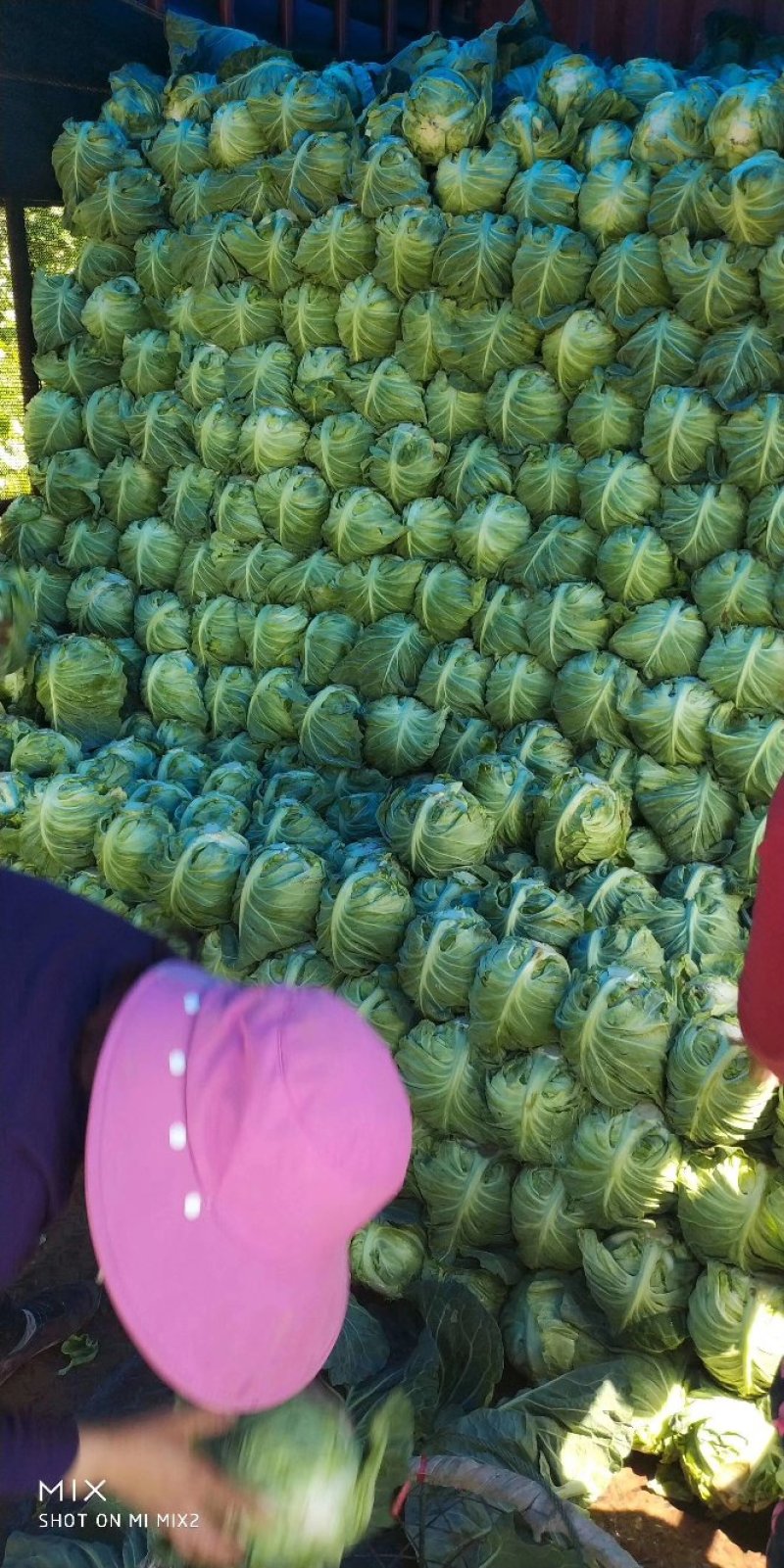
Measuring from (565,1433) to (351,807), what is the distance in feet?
5.96

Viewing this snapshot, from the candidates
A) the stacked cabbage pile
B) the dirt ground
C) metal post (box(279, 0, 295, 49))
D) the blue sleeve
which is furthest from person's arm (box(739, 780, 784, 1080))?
metal post (box(279, 0, 295, 49))

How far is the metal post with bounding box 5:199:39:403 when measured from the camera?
4.47m

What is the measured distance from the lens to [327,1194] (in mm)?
1137

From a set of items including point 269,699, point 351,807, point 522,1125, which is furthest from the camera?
point 269,699

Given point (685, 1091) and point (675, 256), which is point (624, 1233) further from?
point (675, 256)

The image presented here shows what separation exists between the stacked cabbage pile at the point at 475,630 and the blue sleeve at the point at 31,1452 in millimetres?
1586

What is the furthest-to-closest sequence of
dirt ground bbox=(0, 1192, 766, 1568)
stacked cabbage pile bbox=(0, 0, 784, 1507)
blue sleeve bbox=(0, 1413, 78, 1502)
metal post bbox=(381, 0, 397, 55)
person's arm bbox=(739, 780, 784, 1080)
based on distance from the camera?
metal post bbox=(381, 0, 397, 55)
stacked cabbage pile bbox=(0, 0, 784, 1507)
dirt ground bbox=(0, 1192, 766, 1568)
person's arm bbox=(739, 780, 784, 1080)
blue sleeve bbox=(0, 1413, 78, 1502)

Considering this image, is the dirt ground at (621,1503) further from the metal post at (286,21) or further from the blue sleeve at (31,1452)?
the metal post at (286,21)

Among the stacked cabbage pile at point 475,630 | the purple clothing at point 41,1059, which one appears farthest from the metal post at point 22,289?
the purple clothing at point 41,1059

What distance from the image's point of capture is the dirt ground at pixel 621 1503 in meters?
2.67

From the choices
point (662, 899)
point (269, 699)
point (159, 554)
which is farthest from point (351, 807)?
point (159, 554)

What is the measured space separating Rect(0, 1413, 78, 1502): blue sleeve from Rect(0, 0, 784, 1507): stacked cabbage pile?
1586 mm

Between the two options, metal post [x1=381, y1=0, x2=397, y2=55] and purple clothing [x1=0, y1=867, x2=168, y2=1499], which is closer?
purple clothing [x1=0, y1=867, x2=168, y2=1499]

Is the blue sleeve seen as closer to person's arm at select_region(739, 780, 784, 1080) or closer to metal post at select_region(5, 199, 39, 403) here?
person's arm at select_region(739, 780, 784, 1080)
